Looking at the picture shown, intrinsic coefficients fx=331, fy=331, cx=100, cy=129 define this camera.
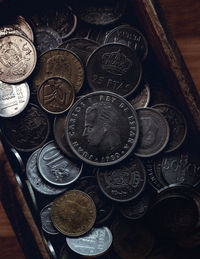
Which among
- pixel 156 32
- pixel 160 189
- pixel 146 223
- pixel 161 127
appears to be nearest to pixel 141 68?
pixel 156 32

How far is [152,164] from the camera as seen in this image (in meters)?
1.60

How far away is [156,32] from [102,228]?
95 centimetres

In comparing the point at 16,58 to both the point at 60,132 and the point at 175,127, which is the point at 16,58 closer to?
the point at 60,132

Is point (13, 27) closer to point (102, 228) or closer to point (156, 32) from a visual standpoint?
point (156, 32)

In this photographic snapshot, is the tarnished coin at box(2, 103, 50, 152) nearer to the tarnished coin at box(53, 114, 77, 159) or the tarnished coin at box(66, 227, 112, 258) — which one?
the tarnished coin at box(53, 114, 77, 159)

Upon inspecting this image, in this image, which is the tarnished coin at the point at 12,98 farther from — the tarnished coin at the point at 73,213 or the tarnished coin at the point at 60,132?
the tarnished coin at the point at 73,213

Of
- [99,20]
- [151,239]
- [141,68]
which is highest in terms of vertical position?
[99,20]

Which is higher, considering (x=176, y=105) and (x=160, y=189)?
(x=176, y=105)

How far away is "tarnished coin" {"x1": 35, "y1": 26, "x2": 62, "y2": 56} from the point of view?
1.65 m

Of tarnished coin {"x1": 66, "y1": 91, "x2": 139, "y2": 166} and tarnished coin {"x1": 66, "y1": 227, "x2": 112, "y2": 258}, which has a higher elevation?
tarnished coin {"x1": 66, "y1": 91, "x2": 139, "y2": 166}

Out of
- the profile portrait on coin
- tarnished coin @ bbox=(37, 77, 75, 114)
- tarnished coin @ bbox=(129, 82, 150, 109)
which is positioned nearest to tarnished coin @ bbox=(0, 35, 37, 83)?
tarnished coin @ bbox=(37, 77, 75, 114)

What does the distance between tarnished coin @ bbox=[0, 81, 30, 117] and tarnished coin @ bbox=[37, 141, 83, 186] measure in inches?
8.9

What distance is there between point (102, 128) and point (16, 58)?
1.76ft

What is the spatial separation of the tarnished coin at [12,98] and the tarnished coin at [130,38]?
1.58ft
